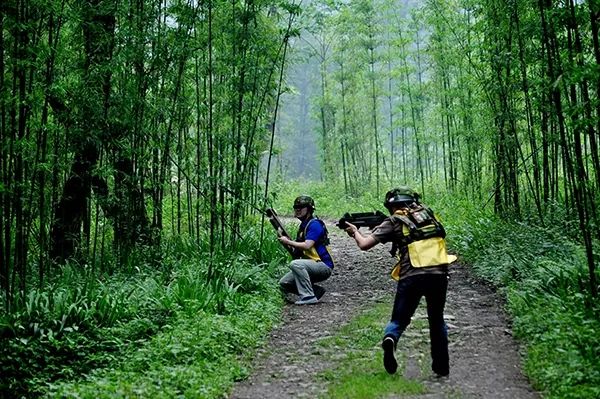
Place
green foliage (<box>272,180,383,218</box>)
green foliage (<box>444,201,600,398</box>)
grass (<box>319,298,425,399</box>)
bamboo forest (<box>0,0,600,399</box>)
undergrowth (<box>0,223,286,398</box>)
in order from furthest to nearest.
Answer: green foliage (<box>272,180,383,218</box>) < bamboo forest (<box>0,0,600,399</box>) < undergrowth (<box>0,223,286,398</box>) < grass (<box>319,298,425,399</box>) < green foliage (<box>444,201,600,398</box>)

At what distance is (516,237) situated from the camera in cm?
834

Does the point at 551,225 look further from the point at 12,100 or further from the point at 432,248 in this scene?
the point at 12,100

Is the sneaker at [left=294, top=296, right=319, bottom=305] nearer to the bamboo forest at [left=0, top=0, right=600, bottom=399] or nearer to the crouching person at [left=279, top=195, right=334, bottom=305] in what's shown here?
the crouching person at [left=279, top=195, right=334, bottom=305]

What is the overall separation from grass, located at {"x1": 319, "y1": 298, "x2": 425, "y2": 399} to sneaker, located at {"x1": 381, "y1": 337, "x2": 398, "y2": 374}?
0.09 metres

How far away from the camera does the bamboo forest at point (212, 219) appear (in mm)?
4969

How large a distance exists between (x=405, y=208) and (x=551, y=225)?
4.35 meters

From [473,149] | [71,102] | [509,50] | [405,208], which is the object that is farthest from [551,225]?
[71,102]

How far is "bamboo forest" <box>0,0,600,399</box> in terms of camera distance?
497 cm

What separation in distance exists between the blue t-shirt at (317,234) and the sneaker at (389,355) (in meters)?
2.87

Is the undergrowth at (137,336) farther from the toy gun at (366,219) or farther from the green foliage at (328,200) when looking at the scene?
the green foliage at (328,200)

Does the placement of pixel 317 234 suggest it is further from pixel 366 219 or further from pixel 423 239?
pixel 423 239

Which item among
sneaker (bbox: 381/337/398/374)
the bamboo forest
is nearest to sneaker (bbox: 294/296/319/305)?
the bamboo forest

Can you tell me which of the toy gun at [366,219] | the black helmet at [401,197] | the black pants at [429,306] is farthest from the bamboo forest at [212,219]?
the black helmet at [401,197]

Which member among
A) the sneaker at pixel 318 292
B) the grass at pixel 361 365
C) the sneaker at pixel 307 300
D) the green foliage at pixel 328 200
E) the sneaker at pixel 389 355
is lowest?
the grass at pixel 361 365
